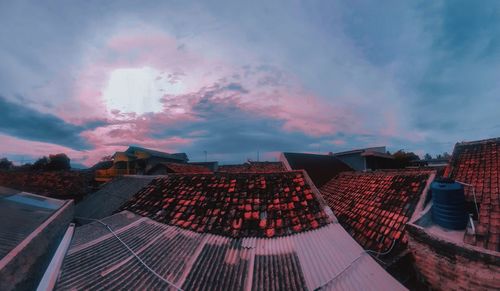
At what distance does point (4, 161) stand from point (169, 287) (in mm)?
53146

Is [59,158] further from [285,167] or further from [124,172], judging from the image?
[285,167]

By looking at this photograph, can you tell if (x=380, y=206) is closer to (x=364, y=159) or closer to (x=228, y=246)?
(x=228, y=246)

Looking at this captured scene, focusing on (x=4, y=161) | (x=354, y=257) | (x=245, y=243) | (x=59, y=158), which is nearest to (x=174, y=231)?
(x=245, y=243)

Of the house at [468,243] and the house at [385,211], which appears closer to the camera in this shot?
the house at [468,243]

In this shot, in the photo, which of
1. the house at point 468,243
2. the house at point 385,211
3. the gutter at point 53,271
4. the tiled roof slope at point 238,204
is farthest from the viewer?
the house at point 385,211

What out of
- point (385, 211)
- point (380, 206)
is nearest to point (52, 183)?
point (380, 206)

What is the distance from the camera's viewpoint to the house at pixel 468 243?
4949 millimetres

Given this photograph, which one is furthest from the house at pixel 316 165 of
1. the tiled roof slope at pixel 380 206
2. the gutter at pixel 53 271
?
the gutter at pixel 53 271

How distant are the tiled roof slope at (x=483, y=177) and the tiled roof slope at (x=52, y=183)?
Result: 79.1ft

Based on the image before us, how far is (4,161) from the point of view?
128 ft

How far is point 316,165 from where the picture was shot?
59.5ft

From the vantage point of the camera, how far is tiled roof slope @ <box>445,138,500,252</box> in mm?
5363

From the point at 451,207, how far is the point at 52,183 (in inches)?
1017

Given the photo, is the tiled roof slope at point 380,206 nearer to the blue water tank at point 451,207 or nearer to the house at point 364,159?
the blue water tank at point 451,207
